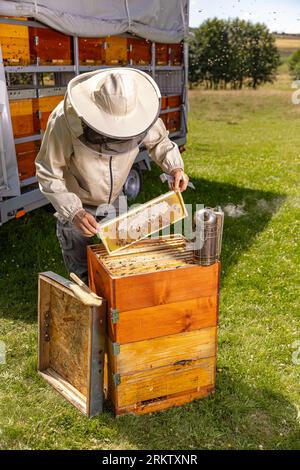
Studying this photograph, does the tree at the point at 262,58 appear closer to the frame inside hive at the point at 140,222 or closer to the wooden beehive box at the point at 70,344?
the frame inside hive at the point at 140,222

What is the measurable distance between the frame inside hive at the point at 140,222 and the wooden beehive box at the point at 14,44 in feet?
8.96

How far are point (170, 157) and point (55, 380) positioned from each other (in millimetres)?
1910

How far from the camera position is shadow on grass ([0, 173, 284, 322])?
5.24 metres

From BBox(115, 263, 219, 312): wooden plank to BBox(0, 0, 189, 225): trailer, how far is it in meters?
2.67

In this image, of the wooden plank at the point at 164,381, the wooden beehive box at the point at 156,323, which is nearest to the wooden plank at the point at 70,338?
the wooden beehive box at the point at 156,323

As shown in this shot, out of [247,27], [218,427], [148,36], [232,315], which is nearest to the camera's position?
[218,427]

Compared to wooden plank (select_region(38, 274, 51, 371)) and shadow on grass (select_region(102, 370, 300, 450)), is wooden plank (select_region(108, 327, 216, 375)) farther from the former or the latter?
wooden plank (select_region(38, 274, 51, 371))

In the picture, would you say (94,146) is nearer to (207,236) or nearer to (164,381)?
(207,236)

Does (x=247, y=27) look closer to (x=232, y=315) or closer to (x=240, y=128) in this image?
(x=240, y=128)

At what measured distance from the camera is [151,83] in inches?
137

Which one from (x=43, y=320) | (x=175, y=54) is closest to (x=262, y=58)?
(x=175, y=54)

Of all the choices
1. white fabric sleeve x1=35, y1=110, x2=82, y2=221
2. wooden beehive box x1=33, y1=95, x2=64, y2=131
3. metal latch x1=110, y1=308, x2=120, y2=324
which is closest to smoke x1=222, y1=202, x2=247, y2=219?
wooden beehive box x1=33, y1=95, x2=64, y2=131

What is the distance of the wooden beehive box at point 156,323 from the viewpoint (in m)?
3.16
